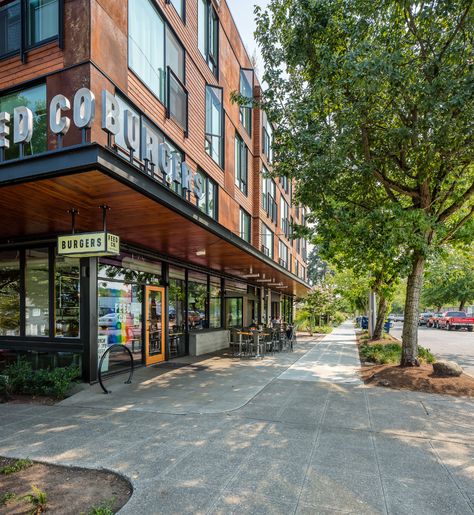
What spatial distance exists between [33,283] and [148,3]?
766 centimetres

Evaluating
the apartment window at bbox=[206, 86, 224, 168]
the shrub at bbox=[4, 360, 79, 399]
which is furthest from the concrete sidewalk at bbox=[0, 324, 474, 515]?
the apartment window at bbox=[206, 86, 224, 168]

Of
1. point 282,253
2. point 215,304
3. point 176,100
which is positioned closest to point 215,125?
point 176,100

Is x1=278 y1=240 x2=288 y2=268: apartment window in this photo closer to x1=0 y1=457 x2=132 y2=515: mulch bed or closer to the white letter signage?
the white letter signage

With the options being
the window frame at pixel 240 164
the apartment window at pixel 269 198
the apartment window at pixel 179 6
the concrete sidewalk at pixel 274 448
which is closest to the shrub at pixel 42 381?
the concrete sidewalk at pixel 274 448

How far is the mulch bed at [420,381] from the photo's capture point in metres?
8.55

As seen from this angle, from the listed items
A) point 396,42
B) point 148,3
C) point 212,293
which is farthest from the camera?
point 212,293

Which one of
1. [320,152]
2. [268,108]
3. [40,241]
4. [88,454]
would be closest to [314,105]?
[320,152]

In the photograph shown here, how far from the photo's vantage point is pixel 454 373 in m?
9.38

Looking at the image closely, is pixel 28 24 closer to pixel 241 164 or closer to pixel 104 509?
pixel 104 509

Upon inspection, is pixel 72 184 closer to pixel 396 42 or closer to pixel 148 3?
pixel 148 3

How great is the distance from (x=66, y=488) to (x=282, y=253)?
26157mm

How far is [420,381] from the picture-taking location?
29.6 feet

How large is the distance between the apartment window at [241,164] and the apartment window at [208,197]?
3363mm

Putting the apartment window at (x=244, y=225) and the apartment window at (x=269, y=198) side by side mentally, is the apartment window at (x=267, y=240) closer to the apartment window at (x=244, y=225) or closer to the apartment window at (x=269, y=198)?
the apartment window at (x=269, y=198)
